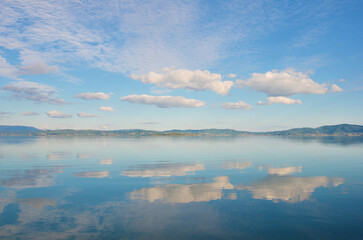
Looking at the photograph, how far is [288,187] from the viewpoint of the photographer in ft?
81.9

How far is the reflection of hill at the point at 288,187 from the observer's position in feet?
70.8

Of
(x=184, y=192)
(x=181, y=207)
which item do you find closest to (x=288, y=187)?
(x=184, y=192)

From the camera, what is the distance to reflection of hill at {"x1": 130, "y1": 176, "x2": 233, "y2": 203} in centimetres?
2067

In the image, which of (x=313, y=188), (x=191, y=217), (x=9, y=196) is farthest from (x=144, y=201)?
(x=313, y=188)

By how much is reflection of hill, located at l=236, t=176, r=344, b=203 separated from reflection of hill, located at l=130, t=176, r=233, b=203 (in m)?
2.92

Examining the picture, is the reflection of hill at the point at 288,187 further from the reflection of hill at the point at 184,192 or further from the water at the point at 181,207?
the reflection of hill at the point at 184,192

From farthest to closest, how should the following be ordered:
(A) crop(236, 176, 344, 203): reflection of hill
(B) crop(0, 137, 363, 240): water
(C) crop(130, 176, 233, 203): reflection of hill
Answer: (A) crop(236, 176, 344, 203): reflection of hill → (C) crop(130, 176, 233, 203): reflection of hill → (B) crop(0, 137, 363, 240): water

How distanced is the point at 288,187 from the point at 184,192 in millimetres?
11468

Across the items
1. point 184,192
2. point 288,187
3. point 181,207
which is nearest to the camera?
point 181,207

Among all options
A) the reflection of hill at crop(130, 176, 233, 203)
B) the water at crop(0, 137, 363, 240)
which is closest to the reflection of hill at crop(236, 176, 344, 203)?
the water at crop(0, 137, 363, 240)

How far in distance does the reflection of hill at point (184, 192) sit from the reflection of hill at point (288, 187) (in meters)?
2.92

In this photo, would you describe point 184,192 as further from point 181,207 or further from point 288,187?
point 288,187

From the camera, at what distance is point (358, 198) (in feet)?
69.7

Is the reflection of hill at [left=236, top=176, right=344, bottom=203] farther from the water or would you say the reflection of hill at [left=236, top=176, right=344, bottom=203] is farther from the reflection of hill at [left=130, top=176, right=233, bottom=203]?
the reflection of hill at [left=130, top=176, right=233, bottom=203]
